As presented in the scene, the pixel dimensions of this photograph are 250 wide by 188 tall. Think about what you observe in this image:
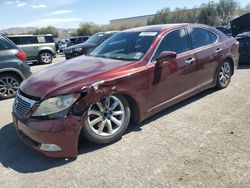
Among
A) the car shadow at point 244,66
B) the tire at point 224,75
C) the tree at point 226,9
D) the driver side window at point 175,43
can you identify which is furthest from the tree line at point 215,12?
the driver side window at point 175,43

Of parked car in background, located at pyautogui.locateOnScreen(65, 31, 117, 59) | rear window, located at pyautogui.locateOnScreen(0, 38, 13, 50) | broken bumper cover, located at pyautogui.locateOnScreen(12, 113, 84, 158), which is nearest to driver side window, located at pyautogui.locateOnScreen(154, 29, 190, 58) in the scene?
broken bumper cover, located at pyautogui.locateOnScreen(12, 113, 84, 158)

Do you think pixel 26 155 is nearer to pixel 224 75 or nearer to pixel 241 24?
pixel 224 75

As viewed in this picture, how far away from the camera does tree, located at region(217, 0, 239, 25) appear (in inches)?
2527

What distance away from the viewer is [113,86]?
3.77 metres

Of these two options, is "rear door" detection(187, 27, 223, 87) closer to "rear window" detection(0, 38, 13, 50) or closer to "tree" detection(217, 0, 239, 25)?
"rear window" detection(0, 38, 13, 50)

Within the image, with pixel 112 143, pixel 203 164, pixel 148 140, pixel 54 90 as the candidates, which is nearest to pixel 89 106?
pixel 54 90

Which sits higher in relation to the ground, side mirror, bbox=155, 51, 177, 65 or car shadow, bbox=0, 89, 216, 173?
side mirror, bbox=155, 51, 177, 65

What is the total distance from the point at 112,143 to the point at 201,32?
10.1ft

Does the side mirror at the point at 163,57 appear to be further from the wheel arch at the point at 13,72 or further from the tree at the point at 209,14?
the tree at the point at 209,14

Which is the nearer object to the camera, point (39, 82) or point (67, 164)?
point (67, 164)

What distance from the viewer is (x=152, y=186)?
292 cm

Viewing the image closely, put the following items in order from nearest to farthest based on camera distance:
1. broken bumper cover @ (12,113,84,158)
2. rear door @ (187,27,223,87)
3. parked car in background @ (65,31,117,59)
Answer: broken bumper cover @ (12,113,84,158) < rear door @ (187,27,223,87) < parked car in background @ (65,31,117,59)

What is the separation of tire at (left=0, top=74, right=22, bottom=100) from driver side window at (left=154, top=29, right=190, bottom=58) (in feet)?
14.5

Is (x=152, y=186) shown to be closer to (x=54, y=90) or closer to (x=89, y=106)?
(x=89, y=106)
